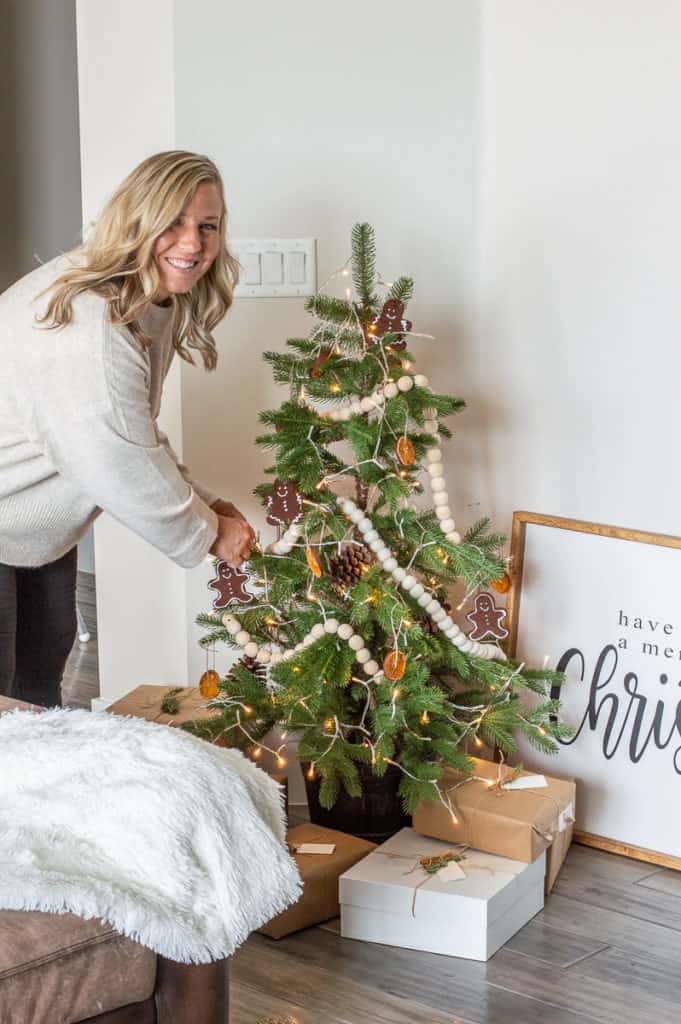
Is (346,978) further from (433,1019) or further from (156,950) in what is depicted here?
(156,950)

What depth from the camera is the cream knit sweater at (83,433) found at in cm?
185

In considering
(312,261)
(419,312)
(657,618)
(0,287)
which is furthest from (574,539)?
(0,287)

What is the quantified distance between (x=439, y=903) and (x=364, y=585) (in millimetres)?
532

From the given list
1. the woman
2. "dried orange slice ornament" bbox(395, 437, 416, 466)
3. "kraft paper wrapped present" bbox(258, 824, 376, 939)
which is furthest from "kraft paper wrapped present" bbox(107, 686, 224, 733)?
"dried orange slice ornament" bbox(395, 437, 416, 466)

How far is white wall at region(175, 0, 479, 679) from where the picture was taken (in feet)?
7.76

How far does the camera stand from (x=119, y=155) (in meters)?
2.51

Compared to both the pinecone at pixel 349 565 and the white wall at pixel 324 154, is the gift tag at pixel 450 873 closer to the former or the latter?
the pinecone at pixel 349 565

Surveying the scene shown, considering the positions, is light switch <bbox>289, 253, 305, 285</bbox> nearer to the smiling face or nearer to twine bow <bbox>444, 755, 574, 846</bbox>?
the smiling face

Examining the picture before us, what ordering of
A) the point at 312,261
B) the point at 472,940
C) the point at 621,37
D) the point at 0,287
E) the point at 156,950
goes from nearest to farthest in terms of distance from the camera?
the point at 156,950 → the point at 472,940 → the point at 621,37 → the point at 312,261 → the point at 0,287

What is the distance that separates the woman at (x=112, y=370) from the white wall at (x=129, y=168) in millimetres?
491

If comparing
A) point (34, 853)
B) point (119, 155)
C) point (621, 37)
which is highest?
point (621, 37)

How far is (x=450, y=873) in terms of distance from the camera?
2090 millimetres

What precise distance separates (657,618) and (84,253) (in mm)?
1227

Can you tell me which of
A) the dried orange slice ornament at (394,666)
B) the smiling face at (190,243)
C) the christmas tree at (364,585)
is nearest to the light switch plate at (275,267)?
the christmas tree at (364,585)
